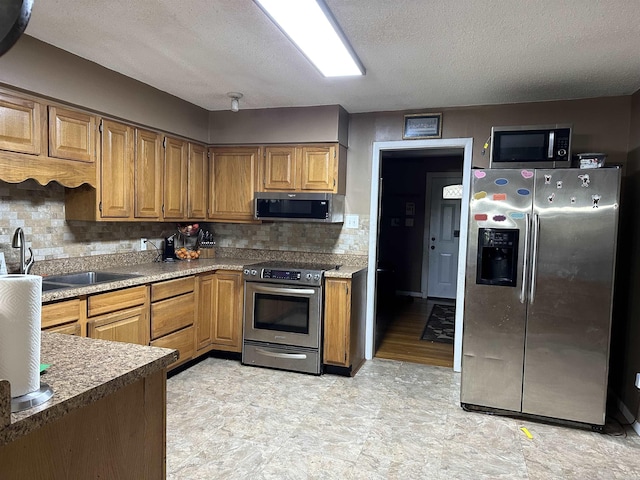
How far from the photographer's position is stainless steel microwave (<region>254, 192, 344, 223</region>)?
3783mm

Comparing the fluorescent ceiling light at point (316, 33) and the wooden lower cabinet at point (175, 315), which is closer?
the fluorescent ceiling light at point (316, 33)

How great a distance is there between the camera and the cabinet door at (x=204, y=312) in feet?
12.3

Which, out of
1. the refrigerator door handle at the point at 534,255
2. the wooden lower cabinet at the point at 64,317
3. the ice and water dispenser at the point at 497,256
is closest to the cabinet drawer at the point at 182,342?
the wooden lower cabinet at the point at 64,317

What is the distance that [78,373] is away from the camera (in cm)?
116

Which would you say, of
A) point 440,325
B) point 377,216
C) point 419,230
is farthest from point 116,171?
point 419,230

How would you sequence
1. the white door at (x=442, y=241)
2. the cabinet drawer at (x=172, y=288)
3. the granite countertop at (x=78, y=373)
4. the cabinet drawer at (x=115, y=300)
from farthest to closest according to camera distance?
the white door at (x=442, y=241) < the cabinet drawer at (x=172, y=288) < the cabinet drawer at (x=115, y=300) < the granite countertop at (x=78, y=373)

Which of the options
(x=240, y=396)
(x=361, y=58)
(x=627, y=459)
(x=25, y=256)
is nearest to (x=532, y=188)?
(x=361, y=58)

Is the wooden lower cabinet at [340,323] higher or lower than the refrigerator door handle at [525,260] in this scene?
lower

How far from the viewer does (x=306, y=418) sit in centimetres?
284

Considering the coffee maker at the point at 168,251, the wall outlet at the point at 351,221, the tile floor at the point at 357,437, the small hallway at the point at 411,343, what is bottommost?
the tile floor at the point at 357,437

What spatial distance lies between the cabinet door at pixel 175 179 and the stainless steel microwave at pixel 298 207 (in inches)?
26.2

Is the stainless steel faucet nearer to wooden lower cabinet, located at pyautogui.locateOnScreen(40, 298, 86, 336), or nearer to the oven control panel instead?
wooden lower cabinet, located at pyautogui.locateOnScreen(40, 298, 86, 336)

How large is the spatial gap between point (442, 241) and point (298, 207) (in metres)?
3.96

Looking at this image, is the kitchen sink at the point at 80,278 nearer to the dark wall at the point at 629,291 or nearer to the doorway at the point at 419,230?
the dark wall at the point at 629,291
